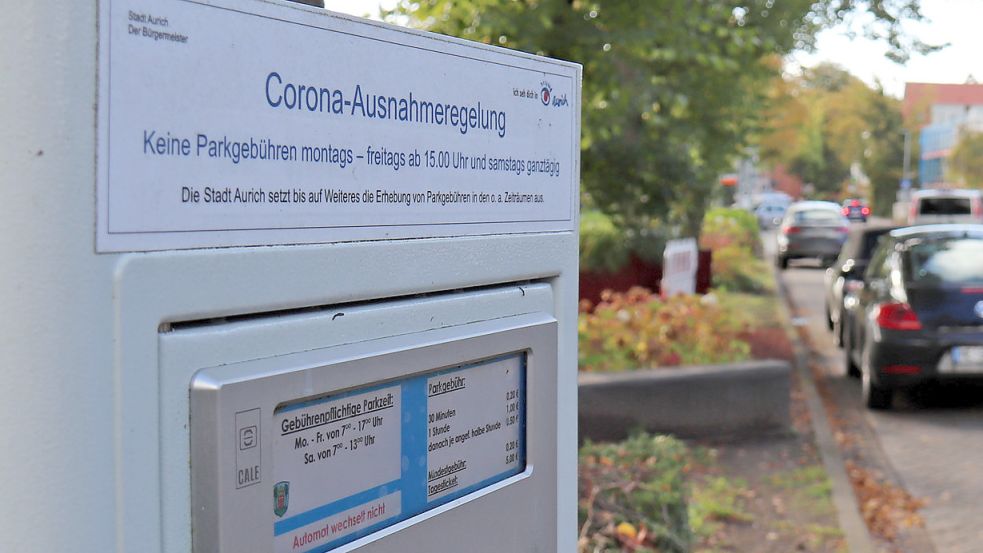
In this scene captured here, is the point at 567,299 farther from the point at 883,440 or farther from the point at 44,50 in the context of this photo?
the point at 883,440

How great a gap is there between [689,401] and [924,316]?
2899mm

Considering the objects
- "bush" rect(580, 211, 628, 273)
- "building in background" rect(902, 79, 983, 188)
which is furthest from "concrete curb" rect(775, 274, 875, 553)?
"building in background" rect(902, 79, 983, 188)

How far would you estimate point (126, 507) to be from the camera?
1172mm

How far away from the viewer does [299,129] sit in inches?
53.5

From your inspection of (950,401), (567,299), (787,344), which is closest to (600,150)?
(787,344)

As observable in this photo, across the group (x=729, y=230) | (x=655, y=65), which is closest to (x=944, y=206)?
(x=729, y=230)

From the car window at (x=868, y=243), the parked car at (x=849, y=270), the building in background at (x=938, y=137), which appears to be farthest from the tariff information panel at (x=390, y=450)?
the building in background at (x=938, y=137)

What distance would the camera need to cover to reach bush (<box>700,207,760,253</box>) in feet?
86.7

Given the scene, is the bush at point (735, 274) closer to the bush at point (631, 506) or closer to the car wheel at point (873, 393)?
the car wheel at point (873, 393)

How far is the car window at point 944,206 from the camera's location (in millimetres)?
27891

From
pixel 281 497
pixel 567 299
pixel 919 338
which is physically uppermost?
pixel 567 299

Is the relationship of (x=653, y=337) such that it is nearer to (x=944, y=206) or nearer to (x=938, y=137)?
(x=944, y=206)

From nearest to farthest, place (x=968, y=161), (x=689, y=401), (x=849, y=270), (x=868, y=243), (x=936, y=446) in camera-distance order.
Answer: (x=689, y=401)
(x=936, y=446)
(x=849, y=270)
(x=868, y=243)
(x=968, y=161)

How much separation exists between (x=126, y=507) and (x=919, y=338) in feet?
32.4
